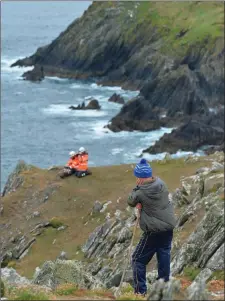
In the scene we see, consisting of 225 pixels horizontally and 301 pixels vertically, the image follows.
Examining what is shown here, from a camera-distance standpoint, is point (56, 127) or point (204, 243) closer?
point (204, 243)

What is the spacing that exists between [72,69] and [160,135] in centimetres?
4989

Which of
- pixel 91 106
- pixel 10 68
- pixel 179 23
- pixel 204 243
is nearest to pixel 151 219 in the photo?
pixel 204 243

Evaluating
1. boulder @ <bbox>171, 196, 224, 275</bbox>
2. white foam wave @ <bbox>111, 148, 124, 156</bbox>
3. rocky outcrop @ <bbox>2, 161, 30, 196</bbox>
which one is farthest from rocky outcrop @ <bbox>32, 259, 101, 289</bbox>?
white foam wave @ <bbox>111, 148, 124, 156</bbox>

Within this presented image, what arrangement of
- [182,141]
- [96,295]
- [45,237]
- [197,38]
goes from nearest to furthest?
[96,295]
[45,237]
[182,141]
[197,38]

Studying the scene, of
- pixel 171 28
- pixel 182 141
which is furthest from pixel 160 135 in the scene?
pixel 171 28

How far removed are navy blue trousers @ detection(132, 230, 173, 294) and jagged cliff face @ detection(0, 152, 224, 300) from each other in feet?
1.55

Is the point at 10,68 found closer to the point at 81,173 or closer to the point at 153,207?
the point at 81,173

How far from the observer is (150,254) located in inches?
551

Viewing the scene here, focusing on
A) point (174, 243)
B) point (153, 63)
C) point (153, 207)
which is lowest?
point (174, 243)

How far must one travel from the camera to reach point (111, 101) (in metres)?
111

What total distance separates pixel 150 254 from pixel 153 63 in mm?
103897

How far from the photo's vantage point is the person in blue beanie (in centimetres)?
1367

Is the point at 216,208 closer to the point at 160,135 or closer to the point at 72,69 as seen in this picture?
the point at 160,135

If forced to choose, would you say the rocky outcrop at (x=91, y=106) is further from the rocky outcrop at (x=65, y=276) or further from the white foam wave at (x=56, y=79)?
the rocky outcrop at (x=65, y=276)
